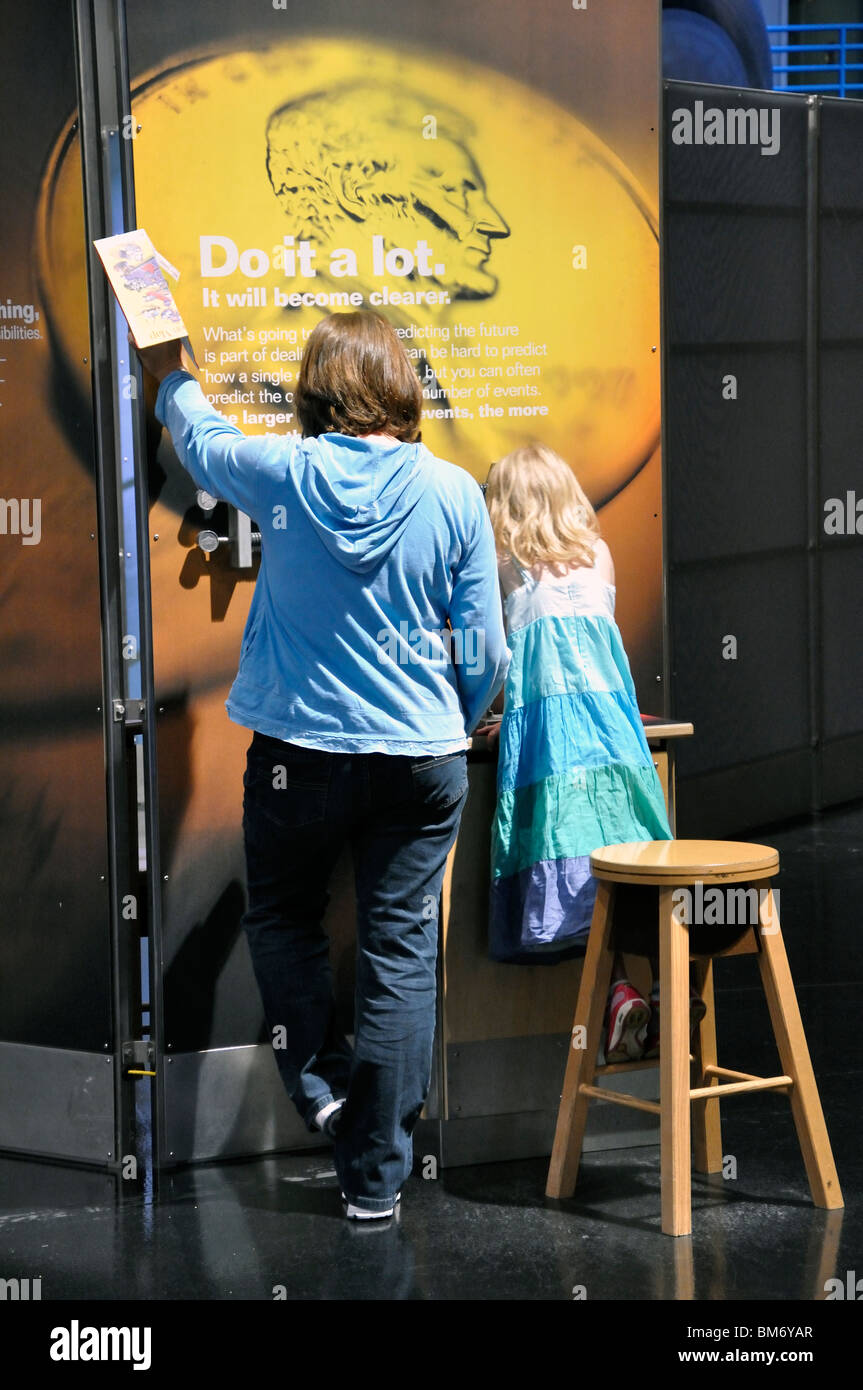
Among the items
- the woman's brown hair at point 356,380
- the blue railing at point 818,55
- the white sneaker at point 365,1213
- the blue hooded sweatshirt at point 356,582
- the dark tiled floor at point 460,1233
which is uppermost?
the blue railing at point 818,55

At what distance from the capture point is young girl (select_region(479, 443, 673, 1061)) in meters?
3.11

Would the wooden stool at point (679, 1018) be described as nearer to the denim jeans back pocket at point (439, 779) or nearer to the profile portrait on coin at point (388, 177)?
the denim jeans back pocket at point (439, 779)

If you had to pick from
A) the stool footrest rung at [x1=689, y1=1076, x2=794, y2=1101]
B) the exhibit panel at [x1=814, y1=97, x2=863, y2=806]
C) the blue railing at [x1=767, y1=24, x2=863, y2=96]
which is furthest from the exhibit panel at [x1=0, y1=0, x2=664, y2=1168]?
the blue railing at [x1=767, y1=24, x2=863, y2=96]

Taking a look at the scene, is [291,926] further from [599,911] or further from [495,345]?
[495,345]

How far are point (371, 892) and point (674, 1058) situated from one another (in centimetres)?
62

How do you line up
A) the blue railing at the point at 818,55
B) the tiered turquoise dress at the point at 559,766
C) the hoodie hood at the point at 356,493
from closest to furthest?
the hoodie hood at the point at 356,493 → the tiered turquoise dress at the point at 559,766 → the blue railing at the point at 818,55

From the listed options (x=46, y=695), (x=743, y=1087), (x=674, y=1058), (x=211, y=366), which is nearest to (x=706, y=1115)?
(x=743, y=1087)

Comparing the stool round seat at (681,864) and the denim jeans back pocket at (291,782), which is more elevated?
the denim jeans back pocket at (291,782)

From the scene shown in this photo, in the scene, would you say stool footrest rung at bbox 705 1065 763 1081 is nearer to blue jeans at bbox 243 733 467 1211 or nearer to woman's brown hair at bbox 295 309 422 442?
blue jeans at bbox 243 733 467 1211

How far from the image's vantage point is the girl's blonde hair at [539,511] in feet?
10.4

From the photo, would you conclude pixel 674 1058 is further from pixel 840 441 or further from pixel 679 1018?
pixel 840 441

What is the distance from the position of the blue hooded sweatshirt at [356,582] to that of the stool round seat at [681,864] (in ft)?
1.18

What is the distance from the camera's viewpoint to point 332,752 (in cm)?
285

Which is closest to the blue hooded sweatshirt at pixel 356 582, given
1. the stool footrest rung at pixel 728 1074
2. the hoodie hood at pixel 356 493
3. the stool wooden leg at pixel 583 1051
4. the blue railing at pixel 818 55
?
the hoodie hood at pixel 356 493
